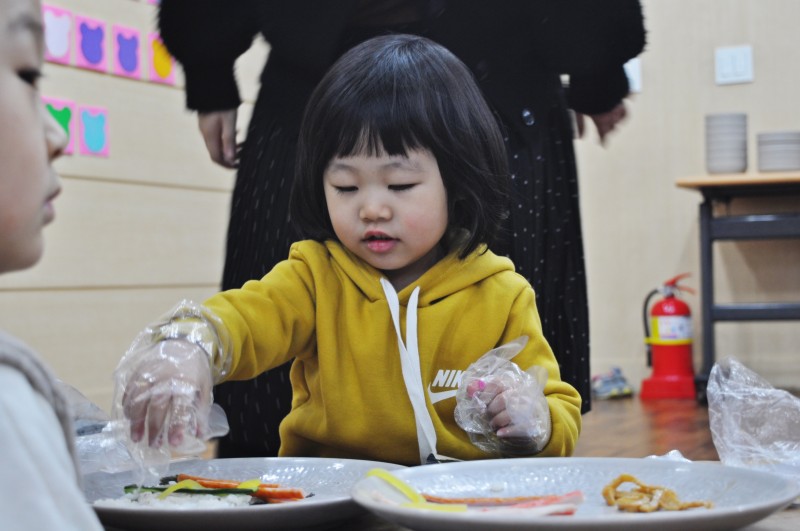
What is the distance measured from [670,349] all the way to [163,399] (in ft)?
13.4

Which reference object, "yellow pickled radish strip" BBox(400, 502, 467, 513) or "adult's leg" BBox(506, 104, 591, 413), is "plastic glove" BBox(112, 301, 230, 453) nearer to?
"yellow pickled radish strip" BBox(400, 502, 467, 513)

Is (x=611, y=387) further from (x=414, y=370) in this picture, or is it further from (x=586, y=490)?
(x=586, y=490)

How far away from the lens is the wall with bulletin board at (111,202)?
328 centimetres

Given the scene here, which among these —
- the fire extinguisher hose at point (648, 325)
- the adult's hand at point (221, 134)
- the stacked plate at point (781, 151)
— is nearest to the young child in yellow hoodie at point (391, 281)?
the adult's hand at point (221, 134)

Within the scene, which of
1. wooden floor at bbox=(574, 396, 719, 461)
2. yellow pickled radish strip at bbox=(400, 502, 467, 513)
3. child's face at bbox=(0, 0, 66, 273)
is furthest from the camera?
wooden floor at bbox=(574, 396, 719, 461)

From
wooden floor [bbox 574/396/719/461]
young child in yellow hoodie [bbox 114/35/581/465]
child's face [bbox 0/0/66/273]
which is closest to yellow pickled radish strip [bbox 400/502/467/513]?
child's face [bbox 0/0/66/273]

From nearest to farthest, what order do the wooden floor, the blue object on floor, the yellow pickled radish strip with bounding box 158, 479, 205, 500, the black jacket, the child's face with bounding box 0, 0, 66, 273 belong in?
the child's face with bounding box 0, 0, 66, 273
the yellow pickled radish strip with bounding box 158, 479, 205, 500
the black jacket
the wooden floor
the blue object on floor

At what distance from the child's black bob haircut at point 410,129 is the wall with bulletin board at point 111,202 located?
227 centimetres

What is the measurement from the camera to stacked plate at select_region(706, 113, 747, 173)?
433cm

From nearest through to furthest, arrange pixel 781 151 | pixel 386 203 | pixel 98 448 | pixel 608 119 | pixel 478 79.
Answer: pixel 98 448, pixel 386 203, pixel 478 79, pixel 608 119, pixel 781 151

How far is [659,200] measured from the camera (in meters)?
4.94

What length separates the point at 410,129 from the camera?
1.04m

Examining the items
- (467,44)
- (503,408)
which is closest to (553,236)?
(467,44)

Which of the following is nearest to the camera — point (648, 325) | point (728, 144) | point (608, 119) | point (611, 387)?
point (608, 119)
